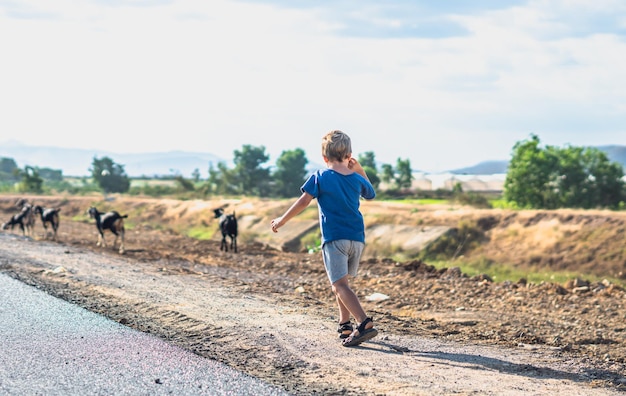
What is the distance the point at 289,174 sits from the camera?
94750mm

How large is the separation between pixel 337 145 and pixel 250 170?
86.7 metres

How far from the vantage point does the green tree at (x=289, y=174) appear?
93312 mm

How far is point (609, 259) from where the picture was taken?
2709cm

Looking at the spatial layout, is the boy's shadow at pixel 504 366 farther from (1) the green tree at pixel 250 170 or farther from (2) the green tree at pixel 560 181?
(1) the green tree at pixel 250 170

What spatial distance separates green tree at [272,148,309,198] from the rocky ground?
66.0 metres

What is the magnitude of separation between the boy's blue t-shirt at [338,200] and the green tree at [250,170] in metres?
85.0

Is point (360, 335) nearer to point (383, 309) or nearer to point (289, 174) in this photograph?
point (383, 309)

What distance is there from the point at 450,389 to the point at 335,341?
7.41ft

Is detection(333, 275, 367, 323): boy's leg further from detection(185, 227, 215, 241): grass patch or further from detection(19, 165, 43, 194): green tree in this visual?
detection(19, 165, 43, 194): green tree

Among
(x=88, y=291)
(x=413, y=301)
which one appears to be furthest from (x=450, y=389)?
(x=413, y=301)

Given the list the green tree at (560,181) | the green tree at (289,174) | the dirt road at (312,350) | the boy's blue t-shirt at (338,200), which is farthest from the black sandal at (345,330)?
the green tree at (289,174)

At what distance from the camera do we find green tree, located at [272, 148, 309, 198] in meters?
93.3

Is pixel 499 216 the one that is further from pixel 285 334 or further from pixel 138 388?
pixel 138 388

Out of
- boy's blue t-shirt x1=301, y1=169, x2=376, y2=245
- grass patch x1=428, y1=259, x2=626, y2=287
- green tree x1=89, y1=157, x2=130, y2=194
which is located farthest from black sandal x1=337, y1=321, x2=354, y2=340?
green tree x1=89, y1=157, x2=130, y2=194
